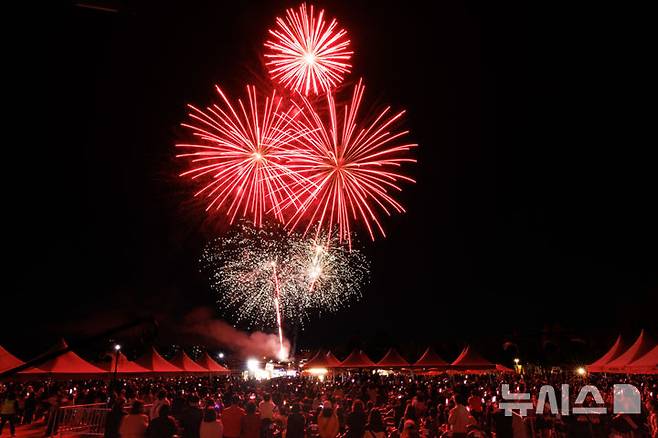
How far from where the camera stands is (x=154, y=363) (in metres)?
28.6

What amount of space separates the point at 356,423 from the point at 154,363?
2214 cm

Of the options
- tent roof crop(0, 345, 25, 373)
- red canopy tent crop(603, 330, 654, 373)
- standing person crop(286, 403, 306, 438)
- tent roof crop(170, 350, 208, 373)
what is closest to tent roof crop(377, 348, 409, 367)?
tent roof crop(170, 350, 208, 373)

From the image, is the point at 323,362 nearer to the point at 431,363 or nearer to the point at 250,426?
the point at 431,363

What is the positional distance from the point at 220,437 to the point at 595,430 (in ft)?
26.9

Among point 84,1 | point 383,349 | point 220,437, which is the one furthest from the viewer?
point 383,349

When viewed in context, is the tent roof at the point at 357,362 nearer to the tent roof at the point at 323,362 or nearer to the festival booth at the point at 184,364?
the tent roof at the point at 323,362

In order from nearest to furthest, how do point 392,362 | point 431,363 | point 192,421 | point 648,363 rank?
point 192,421 < point 648,363 < point 431,363 < point 392,362

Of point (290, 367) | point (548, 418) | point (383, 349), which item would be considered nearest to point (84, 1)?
point (548, 418)

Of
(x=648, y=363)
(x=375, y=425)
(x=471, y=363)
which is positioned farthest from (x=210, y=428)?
(x=471, y=363)

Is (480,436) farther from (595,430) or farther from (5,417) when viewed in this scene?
(5,417)

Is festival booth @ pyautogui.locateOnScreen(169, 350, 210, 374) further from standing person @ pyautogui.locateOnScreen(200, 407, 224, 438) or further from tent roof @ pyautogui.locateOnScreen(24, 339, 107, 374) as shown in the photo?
standing person @ pyautogui.locateOnScreen(200, 407, 224, 438)

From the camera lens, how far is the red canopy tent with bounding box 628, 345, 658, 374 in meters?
20.7

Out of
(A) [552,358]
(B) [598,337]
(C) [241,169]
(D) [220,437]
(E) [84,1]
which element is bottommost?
(D) [220,437]

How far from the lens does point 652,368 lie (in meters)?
20.9
